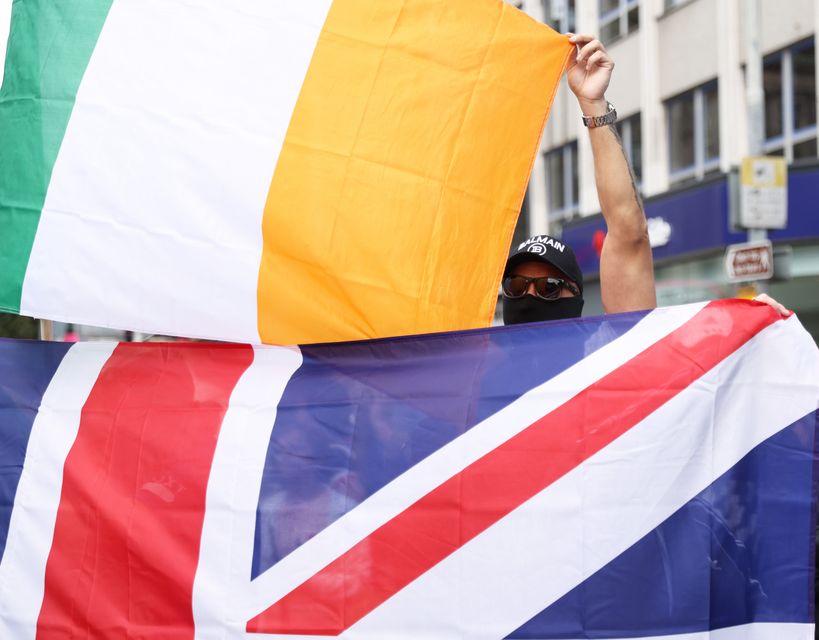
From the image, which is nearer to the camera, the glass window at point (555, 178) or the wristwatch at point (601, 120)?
the wristwatch at point (601, 120)

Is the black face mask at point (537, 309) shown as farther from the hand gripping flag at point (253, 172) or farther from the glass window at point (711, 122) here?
the glass window at point (711, 122)

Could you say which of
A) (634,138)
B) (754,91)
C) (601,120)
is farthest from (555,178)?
(601,120)

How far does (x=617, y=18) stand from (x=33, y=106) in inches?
695

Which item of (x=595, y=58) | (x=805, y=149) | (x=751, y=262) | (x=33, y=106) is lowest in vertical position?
(x=33, y=106)

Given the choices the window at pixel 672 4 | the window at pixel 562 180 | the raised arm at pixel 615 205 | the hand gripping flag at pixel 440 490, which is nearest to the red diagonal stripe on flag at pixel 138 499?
the hand gripping flag at pixel 440 490

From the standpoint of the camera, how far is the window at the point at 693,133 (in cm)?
1647

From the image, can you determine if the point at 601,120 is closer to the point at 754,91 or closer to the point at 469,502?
the point at 469,502

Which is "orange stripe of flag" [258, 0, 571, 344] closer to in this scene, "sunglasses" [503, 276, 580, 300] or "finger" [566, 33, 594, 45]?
"finger" [566, 33, 594, 45]

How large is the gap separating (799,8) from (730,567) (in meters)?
13.6

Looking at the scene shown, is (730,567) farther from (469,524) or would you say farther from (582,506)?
(469,524)

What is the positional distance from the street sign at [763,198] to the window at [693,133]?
4.54m

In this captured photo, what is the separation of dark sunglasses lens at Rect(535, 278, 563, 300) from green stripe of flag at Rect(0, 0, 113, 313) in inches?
51.9

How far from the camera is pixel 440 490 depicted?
8.29ft

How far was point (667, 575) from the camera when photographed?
→ 2.41 meters
